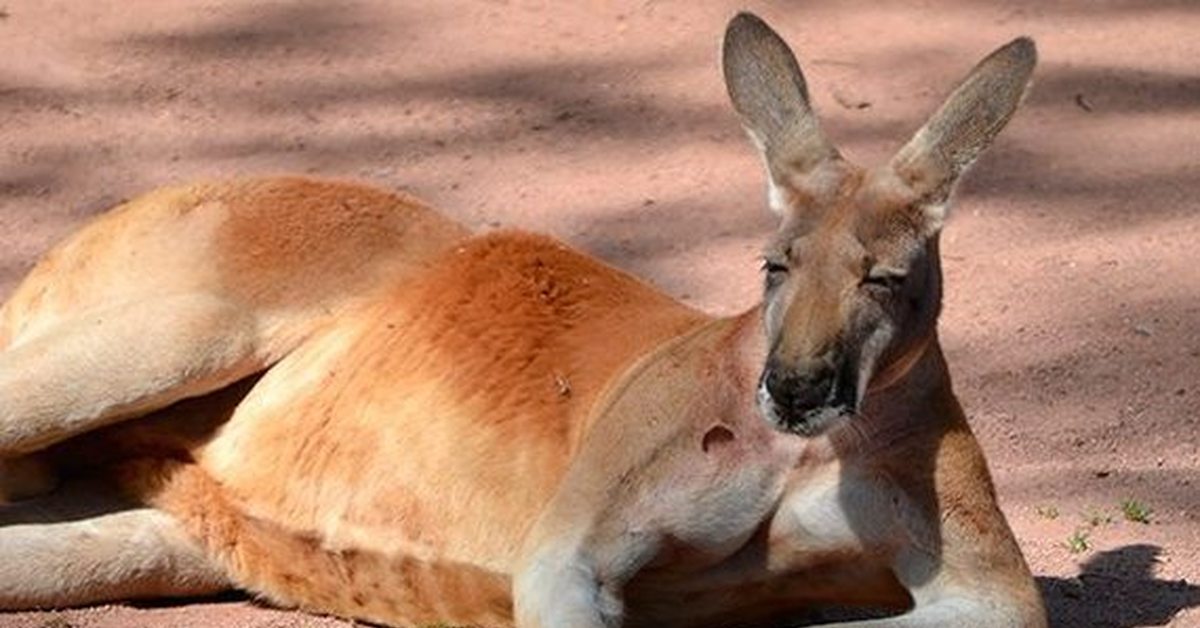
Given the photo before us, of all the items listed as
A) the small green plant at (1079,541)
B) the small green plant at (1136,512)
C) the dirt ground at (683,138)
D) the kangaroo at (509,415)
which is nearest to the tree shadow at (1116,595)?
the small green plant at (1079,541)

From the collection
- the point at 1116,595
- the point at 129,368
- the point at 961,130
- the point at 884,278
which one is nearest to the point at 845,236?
Result: the point at 884,278

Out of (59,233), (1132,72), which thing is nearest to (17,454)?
(59,233)

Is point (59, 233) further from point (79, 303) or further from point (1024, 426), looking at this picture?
point (1024, 426)

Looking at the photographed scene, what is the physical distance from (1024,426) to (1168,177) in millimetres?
1651

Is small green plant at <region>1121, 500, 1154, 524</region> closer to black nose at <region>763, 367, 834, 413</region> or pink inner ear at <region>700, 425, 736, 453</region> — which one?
pink inner ear at <region>700, 425, 736, 453</region>

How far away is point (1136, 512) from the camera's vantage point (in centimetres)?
545

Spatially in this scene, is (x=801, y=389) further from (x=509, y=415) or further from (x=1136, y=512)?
(x=1136, y=512)

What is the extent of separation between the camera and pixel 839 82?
26.4ft

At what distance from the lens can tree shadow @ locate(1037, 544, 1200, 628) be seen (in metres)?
4.93

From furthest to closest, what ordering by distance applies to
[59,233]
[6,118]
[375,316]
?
[6,118]
[59,233]
[375,316]

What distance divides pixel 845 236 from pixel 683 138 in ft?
11.7

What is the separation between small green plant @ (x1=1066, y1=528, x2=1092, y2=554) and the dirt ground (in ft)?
1.23

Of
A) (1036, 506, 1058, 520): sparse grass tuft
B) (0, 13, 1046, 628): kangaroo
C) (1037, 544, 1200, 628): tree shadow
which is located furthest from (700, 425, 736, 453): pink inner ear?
(1036, 506, 1058, 520): sparse grass tuft

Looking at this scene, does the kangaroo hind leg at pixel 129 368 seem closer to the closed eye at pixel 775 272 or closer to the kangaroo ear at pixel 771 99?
the kangaroo ear at pixel 771 99
